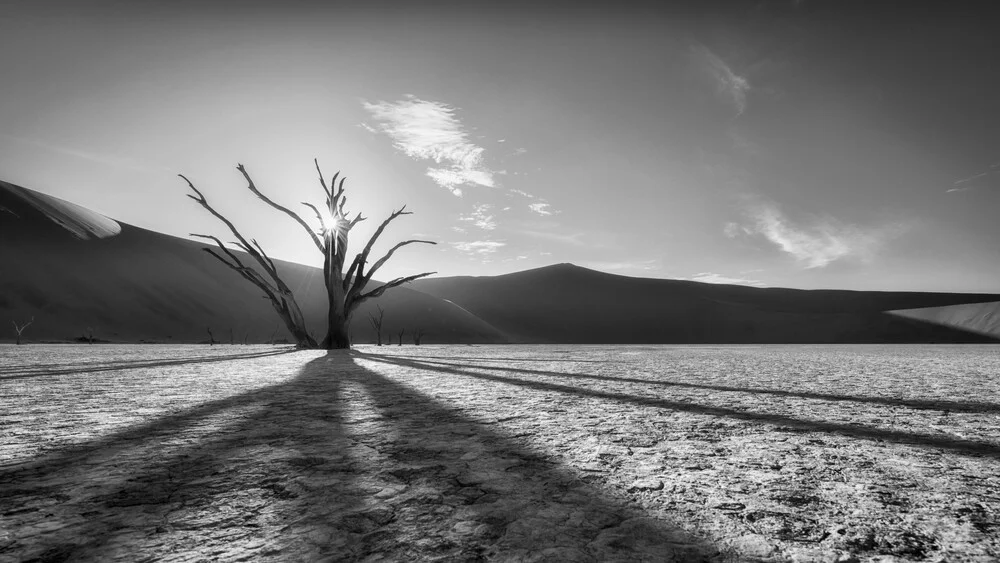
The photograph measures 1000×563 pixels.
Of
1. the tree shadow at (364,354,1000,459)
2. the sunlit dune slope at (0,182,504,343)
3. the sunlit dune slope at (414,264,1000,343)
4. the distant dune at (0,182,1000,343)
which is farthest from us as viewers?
the sunlit dune slope at (414,264,1000,343)

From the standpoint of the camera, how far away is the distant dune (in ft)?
104

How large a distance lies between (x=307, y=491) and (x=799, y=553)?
4.46ft

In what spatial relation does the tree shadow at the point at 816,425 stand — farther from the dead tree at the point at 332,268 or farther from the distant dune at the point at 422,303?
the distant dune at the point at 422,303

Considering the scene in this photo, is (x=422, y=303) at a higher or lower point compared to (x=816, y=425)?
higher

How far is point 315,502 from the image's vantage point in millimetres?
1393

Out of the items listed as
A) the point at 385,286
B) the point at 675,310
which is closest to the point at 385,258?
the point at 385,286

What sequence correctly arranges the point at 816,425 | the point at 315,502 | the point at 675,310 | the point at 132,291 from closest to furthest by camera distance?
the point at 315,502 → the point at 816,425 → the point at 132,291 → the point at 675,310

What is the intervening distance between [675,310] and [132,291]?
55.2 meters

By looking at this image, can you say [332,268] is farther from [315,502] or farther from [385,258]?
[315,502]

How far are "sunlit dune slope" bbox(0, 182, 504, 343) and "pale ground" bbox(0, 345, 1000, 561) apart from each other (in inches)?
1277

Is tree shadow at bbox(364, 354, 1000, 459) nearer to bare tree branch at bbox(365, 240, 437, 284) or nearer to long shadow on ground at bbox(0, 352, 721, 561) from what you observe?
long shadow on ground at bbox(0, 352, 721, 561)

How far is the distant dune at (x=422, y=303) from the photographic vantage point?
31828mm

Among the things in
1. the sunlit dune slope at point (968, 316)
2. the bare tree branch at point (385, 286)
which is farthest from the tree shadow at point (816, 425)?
the sunlit dune slope at point (968, 316)

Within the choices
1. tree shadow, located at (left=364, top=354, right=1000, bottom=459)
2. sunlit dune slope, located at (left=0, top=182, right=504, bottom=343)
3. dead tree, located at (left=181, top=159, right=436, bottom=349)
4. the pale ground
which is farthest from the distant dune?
tree shadow, located at (left=364, top=354, right=1000, bottom=459)
